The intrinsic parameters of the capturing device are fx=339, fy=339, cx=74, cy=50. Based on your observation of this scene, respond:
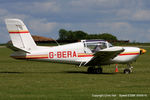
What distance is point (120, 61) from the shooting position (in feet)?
62.1

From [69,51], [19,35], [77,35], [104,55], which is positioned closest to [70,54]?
[69,51]

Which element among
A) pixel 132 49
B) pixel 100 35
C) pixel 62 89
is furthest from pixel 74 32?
pixel 62 89

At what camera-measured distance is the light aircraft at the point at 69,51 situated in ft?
59.2

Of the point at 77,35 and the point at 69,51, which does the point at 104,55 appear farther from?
the point at 77,35

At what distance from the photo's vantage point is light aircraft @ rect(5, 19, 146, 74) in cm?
1804

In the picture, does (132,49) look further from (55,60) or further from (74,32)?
(74,32)

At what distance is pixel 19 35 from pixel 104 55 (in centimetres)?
468

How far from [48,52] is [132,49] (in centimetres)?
472

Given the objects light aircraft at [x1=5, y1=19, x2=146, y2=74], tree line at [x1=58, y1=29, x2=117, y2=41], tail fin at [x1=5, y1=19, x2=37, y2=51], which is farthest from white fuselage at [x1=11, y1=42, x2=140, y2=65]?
tree line at [x1=58, y1=29, x2=117, y2=41]

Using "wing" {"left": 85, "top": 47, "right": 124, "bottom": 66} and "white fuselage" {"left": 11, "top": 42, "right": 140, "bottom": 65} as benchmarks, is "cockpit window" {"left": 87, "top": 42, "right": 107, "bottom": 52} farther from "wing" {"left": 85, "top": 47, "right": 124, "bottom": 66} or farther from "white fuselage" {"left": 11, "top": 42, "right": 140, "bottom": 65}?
"wing" {"left": 85, "top": 47, "right": 124, "bottom": 66}

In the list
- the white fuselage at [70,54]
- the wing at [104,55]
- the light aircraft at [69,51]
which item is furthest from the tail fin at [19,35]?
the wing at [104,55]

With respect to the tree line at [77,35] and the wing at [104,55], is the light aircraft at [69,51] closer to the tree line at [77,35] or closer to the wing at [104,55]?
the wing at [104,55]

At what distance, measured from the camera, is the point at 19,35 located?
18.2m

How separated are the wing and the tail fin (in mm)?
3341
